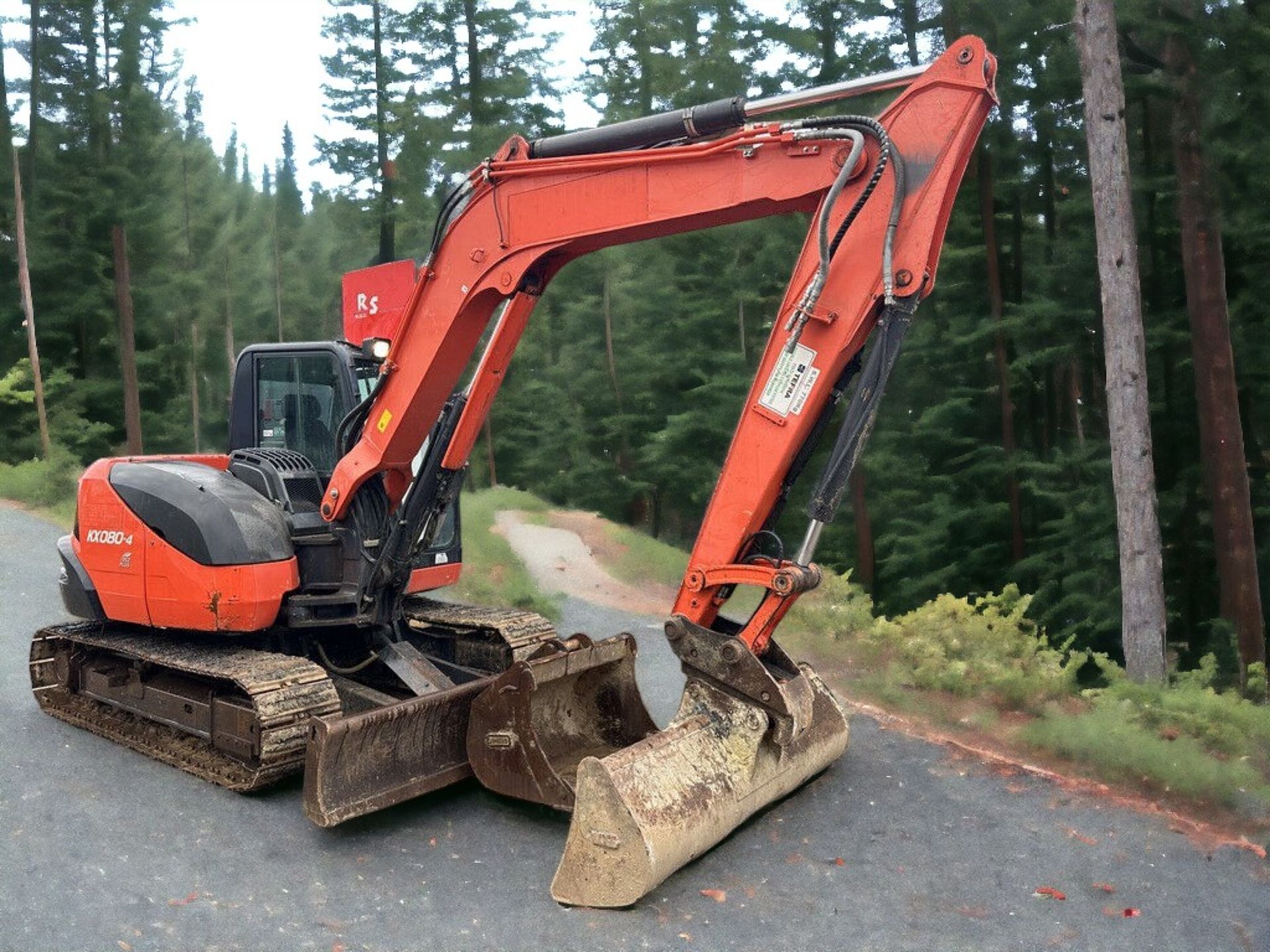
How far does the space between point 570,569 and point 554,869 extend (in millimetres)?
9897

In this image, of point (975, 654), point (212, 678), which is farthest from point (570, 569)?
point (212, 678)

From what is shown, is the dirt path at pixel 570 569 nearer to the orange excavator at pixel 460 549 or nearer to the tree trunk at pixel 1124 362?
the tree trunk at pixel 1124 362

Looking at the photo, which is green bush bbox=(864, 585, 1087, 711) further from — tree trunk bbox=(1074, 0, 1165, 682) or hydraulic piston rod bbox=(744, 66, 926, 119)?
hydraulic piston rod bbox=(744, 66, 926, 119)

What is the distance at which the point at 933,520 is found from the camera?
688 inches

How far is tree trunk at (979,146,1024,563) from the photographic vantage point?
55.0 ft

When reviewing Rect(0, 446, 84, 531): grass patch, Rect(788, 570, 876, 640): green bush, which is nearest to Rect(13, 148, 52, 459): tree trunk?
Rect(0, 446, 84, 531): grass patch

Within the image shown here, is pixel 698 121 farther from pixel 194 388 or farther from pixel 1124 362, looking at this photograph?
pixel 194 388

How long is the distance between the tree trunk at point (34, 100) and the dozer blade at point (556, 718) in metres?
23.5

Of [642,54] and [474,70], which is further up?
[642,54]

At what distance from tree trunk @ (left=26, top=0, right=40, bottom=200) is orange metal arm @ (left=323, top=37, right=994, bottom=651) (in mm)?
22611

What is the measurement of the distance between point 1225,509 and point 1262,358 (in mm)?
2591

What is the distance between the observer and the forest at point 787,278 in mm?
12477

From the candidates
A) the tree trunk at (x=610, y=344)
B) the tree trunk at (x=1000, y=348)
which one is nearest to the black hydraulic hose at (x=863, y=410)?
the tree trunk at (x=1000, y=348)

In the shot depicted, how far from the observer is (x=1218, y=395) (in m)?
11.7
